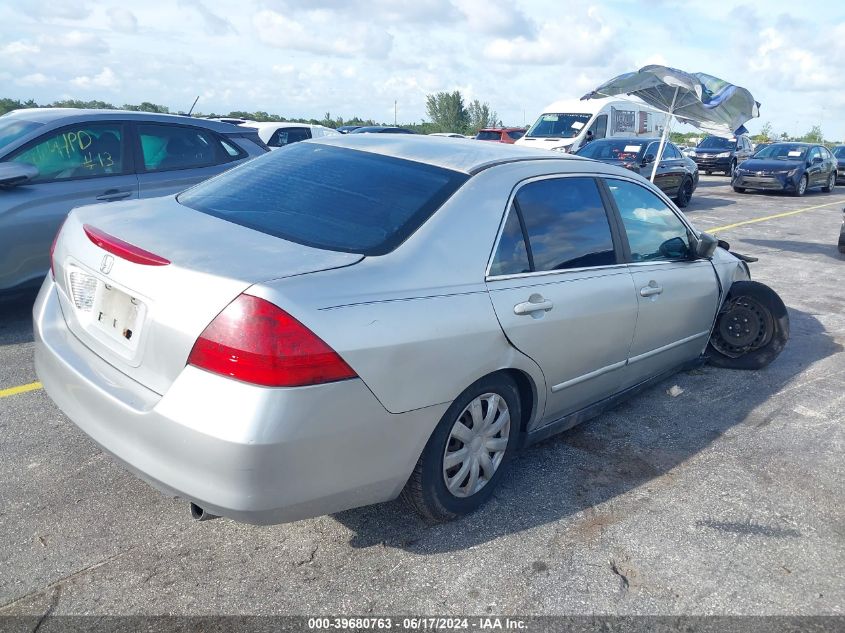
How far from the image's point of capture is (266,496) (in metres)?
2.42

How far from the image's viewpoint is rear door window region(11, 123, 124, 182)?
5633 mm

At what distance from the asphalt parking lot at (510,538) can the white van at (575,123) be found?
55.3ft

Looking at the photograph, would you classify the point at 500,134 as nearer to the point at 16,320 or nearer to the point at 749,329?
the point at 749,329

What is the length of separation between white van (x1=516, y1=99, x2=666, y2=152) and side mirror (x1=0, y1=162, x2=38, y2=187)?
16.3 metres

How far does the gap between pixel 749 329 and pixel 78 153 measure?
17.5 ft

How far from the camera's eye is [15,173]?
5.22m

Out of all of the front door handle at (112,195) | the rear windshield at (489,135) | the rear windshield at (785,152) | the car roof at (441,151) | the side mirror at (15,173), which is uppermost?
the car roof at (441,151)

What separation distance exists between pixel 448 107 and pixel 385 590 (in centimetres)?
7237

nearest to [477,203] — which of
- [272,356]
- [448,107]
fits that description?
[272,356]

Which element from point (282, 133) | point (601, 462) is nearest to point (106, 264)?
point (601, 462)

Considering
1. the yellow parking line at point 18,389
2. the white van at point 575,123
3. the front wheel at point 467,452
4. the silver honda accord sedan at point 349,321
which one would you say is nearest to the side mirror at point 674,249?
the silver honda accord sedan at point 349,321

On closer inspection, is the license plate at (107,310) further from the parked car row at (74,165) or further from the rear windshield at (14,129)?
the rear windshield at (14,129)

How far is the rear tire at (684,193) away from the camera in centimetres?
1628

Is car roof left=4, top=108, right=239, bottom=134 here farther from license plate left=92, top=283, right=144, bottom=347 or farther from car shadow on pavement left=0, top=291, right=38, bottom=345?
license plate left=92, top=283, right=144, bottom=347
